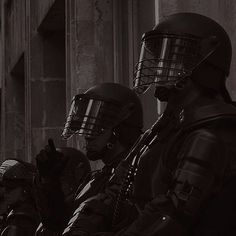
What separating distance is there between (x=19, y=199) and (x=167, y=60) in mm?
4293

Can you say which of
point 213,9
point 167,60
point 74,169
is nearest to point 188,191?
point 167,60

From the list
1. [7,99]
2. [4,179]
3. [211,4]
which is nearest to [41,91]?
[7,99]

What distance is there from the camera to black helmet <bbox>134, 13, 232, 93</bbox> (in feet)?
13.6

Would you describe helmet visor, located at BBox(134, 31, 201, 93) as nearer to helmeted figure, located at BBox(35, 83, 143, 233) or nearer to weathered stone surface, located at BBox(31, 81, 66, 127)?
helmeted figure, located at BBox(35, 83, 143, 233)

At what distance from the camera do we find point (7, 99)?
1869cm

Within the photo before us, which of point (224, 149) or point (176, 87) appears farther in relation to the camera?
point (176, 87)

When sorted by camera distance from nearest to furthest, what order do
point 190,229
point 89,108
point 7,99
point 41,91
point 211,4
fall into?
point 190,229 < point 89,108 < point 211,4 < point 41,91 < point 7,99

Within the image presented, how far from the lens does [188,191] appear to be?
12.5 feet

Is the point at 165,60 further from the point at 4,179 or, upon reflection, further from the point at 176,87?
the point at 4,179

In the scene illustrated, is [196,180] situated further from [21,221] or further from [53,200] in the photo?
[21,221]

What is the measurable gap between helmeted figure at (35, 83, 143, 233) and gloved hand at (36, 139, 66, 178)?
0.21 metres

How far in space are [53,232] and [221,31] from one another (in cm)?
223

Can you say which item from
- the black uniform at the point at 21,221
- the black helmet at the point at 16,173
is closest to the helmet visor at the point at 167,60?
the black uniform at the point at 21,221

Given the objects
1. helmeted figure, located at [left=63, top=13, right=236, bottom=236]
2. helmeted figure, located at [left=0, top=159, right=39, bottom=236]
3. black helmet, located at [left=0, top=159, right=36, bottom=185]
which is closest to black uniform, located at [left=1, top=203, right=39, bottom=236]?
helmeted figure, located at [left=0, top=159, right=39, bottom=236]
